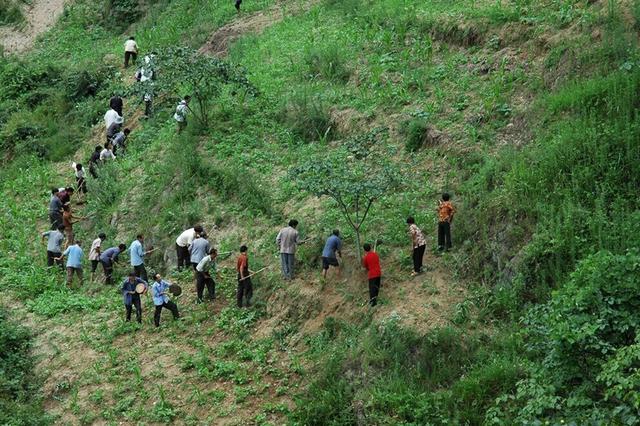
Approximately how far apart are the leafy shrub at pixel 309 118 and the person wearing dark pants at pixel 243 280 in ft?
13.1

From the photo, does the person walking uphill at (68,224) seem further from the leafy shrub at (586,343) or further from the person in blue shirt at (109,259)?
the leafy shrub at (586,343)

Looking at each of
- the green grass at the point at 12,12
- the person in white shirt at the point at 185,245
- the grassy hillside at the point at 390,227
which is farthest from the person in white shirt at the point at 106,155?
the green grass at the point at 12,12

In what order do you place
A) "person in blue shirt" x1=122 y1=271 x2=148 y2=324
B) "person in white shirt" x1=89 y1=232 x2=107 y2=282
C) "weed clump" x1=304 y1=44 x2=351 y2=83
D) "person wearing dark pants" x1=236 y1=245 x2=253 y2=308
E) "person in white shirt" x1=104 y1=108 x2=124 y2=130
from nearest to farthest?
"person wearing dark pants" x1=236 y1=245 x2=253 y2=308 → "person in blue shirt" x1=122 y1=271 x2=148 y2=324 → "person in white shirt" x1=89 y1=232 x2=107 y2=282 → "weed clump" x1=304 y1=44 x2=351 y2=83 → "person in white shirt" x1=104 y1=108 x2=124 y2=130

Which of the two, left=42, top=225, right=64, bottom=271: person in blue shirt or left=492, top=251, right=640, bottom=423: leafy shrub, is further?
left=42, top=225, right=64, bottom=271: person in blue shirt

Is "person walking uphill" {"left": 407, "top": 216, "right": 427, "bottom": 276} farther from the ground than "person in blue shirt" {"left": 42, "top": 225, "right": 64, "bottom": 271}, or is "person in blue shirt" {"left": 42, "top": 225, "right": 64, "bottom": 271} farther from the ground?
"person walking uphill" {"left": 407, "top": 216, "right": 427, "bottom": 276}

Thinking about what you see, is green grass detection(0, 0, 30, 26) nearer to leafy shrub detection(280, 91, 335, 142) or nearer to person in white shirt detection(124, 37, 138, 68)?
person in white shirt detection(124, 37, 138, 68)

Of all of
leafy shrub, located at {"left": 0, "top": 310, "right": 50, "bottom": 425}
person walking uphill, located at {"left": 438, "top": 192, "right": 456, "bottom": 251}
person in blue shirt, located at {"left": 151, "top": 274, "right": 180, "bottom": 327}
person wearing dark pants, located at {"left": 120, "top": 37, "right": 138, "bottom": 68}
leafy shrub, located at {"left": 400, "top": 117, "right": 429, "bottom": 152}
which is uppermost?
person wearing dark pants, located at {"left": 120, "top": 37, "right": 138, "bottom": 68}

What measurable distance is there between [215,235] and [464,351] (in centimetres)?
617

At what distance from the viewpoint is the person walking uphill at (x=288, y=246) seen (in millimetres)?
14445

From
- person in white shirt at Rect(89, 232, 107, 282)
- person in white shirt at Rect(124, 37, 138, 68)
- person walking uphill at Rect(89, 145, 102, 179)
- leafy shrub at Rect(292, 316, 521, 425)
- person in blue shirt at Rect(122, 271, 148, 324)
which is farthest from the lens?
person in white shirt at Rect(124, 37, 138, 68)

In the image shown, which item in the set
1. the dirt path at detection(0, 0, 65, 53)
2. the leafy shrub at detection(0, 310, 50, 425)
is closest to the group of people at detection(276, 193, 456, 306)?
the leafy shrub at detection(0, 310, 50, 425)

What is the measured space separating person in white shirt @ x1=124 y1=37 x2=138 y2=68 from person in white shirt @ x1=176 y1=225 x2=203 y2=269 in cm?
1068

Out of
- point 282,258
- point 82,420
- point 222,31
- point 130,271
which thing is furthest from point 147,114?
point 82,420

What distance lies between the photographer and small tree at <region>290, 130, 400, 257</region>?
13656mm
